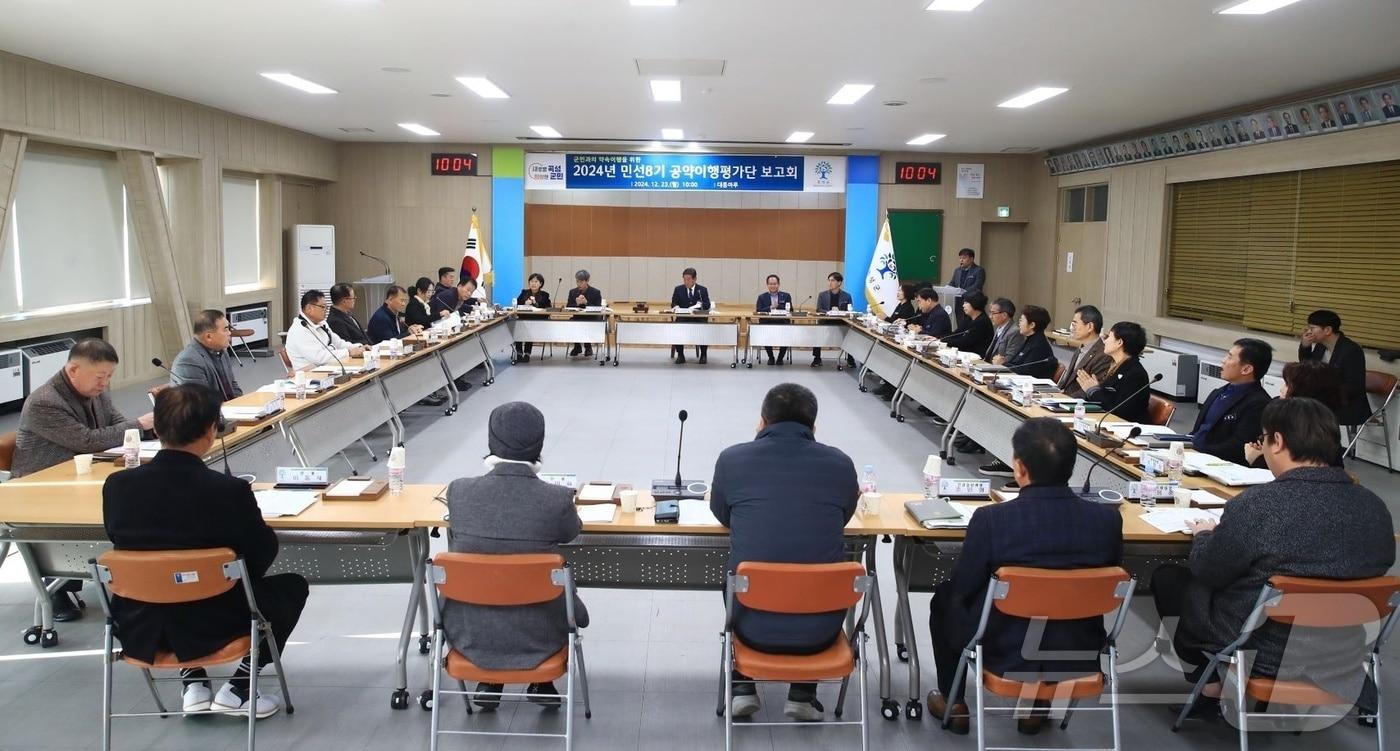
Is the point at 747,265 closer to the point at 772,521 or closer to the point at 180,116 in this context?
the point at 180,116

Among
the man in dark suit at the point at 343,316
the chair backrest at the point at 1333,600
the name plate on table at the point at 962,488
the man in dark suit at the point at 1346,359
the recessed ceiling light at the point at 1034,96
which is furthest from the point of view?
the recessed ceiling light at the point at 1034,96

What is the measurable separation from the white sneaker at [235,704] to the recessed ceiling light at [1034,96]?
6.77m

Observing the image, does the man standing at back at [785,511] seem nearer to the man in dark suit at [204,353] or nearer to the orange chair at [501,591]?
the orange chair at [501,591]

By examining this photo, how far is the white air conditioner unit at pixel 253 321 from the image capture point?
34.6ft

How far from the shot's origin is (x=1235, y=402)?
4.07m

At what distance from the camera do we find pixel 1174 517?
3102mm

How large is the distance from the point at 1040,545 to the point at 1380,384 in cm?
519

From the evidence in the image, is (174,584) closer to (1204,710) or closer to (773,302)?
(1204,710)

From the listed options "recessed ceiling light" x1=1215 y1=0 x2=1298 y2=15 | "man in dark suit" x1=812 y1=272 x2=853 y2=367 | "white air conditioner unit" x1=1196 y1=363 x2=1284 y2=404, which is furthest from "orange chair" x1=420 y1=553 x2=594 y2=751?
"man in dark suit" x1=812 y1=272 x2=853 y2=367

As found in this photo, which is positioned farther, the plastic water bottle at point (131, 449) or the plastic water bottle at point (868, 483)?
the plastic water bottle at point (131, 449)

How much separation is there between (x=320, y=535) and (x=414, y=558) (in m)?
0.29

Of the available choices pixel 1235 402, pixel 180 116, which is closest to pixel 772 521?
pixel 1235 402

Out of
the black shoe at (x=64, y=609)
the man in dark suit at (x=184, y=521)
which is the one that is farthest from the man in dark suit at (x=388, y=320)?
the man in dark suit at (x=184, y=521)

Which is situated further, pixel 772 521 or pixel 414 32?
pixel 414 32
